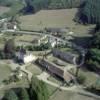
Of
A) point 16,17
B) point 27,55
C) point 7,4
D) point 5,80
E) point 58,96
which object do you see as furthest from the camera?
point 7,4

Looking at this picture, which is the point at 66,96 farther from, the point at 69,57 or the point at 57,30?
the point at 57,30

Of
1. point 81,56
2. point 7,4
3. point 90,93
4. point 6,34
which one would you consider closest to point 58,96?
point 90,93

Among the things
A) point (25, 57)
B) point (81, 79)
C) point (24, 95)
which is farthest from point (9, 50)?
point (24, 95)

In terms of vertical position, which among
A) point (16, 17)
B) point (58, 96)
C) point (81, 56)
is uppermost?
point (16, 17)

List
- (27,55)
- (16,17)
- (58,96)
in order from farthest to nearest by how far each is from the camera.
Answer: (16,17), (27,55), (58,96)

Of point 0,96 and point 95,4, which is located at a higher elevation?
point 95,4

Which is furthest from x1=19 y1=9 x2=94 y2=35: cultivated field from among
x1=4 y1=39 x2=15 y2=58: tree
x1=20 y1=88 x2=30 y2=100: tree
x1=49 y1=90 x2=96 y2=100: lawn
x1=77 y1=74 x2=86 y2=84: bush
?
x1=20 y1=88 x2=30 y2=100: tree

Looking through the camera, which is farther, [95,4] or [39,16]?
[39,16]

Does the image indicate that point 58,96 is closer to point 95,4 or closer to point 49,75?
point 49,75
